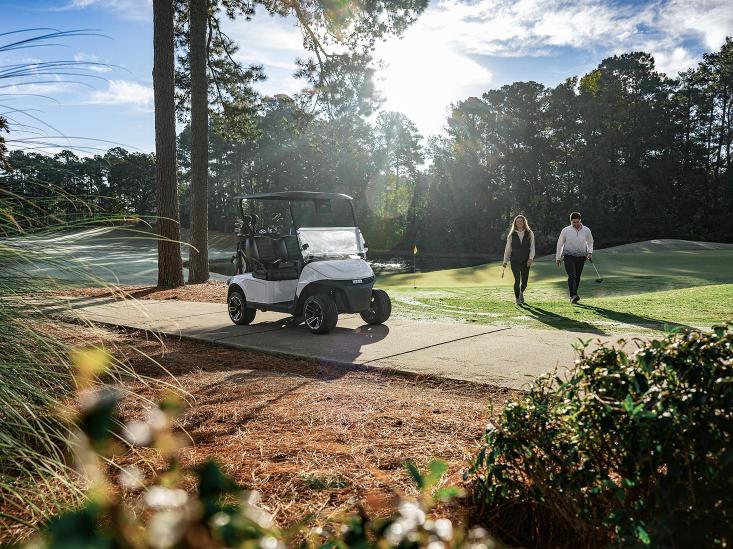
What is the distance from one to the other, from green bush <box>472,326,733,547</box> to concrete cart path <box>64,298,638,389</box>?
2.12 metres

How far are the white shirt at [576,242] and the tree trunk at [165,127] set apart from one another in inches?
316

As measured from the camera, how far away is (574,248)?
1088cm

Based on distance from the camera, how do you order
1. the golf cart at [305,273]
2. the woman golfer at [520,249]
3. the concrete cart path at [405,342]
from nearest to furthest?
the concrete cart path at [405,342]
the golf cart at [305,273]
the woman golfer at [520,249]

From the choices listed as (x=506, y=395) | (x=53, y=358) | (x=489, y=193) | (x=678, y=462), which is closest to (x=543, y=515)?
(x=678, y=462)

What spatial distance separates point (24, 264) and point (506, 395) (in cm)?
333

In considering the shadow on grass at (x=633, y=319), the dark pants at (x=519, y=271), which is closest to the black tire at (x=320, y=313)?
the shadow on grass at (x=633, y=319)

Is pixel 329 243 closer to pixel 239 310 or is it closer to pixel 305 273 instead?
pixel 305 273

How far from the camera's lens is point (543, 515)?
2332 mm

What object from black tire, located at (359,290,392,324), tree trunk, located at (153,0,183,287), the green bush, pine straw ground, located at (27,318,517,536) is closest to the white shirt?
black tire, located at (359,290,392,324)

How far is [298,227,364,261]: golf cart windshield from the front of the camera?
780 centimetres

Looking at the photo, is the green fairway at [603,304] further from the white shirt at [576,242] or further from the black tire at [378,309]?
the black tire at [378,309]

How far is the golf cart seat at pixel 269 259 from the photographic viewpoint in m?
7.92

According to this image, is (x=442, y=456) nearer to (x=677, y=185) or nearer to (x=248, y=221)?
(x=248, y=221)

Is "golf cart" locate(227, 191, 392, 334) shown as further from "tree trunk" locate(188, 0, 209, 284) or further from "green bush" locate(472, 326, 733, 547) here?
"tree trunk" locate(188, 0, 209, 284)
